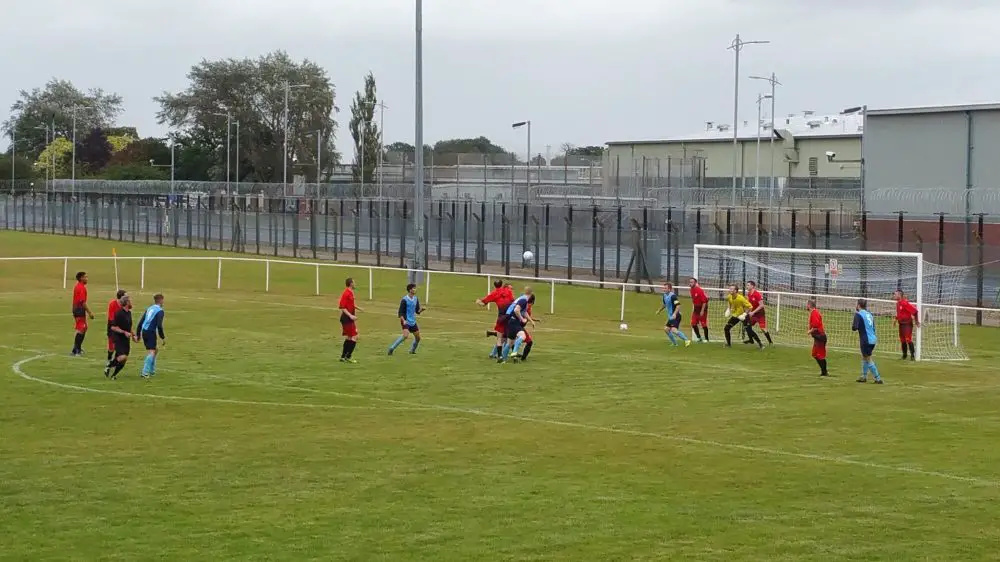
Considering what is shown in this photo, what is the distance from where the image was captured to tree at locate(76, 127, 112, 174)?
149 metres

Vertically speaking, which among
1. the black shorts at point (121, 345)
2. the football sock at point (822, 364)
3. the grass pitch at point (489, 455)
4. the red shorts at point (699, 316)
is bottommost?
the grass pitch at point (489, 455)

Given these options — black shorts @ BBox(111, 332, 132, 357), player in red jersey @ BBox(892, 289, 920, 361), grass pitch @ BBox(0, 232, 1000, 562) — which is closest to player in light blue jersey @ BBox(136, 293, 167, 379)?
black shorts @ BBox(111, 332, 132, 357)

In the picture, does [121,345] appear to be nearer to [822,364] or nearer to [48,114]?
[822,364]

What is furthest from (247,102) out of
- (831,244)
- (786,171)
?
(831,244)

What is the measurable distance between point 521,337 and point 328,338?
22.3 ft

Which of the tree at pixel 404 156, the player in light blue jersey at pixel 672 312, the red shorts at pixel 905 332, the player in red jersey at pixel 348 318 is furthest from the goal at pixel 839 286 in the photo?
the tree at pixel 404 156

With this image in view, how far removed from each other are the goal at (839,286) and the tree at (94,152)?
120 meters

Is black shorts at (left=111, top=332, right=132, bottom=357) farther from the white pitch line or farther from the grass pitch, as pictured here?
the white pitch line

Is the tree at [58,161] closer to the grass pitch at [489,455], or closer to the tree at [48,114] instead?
the tree at [48,114]

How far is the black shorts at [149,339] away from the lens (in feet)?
77.7

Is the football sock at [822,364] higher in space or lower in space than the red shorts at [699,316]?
lower

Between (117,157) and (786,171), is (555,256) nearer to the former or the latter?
(786,171)

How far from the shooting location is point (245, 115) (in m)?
130

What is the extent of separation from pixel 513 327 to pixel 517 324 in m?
0.11
